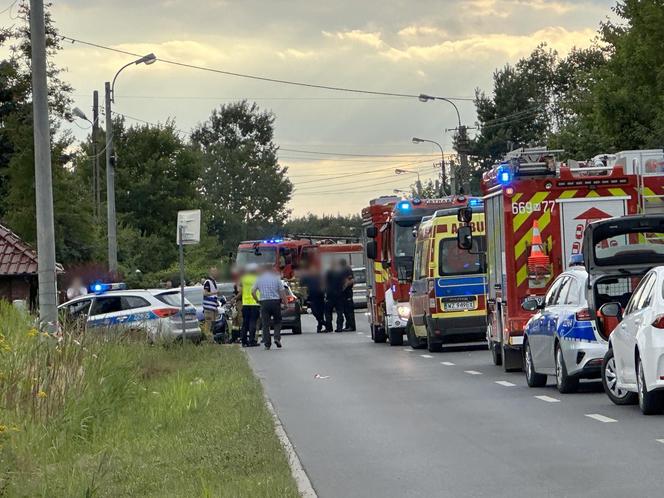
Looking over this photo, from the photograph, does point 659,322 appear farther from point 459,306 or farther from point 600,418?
point 459,306

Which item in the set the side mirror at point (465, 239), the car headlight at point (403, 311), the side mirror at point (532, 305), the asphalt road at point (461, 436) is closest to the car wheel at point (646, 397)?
the asphalt road at point (461, 436)

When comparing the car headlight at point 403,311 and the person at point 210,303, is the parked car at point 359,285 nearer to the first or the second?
the person at point 210,303

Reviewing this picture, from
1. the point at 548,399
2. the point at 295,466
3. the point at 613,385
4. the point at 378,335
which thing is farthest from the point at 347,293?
the point at 295,466

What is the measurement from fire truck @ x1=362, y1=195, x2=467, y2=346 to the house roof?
10.2 m

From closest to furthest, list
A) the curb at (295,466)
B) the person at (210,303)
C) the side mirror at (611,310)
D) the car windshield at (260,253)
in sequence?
1. the curb at (295,466)
2. the side mirror at (611,310)
3. the person at (210,303)
4. the car windshield at (260,253)

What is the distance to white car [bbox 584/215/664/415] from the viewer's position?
14031 millimetres

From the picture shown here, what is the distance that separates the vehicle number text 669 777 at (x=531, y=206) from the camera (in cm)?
2094

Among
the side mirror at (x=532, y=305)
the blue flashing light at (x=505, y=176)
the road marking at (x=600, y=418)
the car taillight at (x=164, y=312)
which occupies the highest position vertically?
the blue flashing light at (x=505, y=176)

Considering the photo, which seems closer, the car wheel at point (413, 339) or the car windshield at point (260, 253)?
the car wheel at point (413, 339)

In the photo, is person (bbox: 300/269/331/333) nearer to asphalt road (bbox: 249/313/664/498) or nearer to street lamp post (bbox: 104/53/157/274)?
street lamp post (bbox: 104/53/157/274)

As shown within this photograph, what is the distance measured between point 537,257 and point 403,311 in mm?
10516

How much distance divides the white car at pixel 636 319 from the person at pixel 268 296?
13.6m

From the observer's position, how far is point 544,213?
2095cm

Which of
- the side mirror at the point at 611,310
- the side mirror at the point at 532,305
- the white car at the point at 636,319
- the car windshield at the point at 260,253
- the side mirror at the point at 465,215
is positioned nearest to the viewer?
the white car at the point at 636,319
